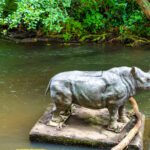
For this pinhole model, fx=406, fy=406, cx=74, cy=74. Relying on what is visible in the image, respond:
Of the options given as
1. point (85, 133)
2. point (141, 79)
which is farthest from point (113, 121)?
point (141, 79)

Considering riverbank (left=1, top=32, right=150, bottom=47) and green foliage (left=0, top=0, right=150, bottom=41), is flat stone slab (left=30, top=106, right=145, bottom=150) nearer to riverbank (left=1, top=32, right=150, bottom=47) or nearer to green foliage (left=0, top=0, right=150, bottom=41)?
riverbank (left=1, top=32, right=150, bottom=47)

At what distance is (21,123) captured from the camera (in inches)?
213

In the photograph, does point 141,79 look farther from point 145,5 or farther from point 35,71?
point 145,5

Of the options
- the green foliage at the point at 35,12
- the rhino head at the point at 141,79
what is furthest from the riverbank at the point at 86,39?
the rhino head at the point at 141,79

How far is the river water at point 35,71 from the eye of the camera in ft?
17.0

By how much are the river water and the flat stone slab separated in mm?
93

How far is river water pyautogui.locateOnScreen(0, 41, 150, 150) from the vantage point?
5.17 meters

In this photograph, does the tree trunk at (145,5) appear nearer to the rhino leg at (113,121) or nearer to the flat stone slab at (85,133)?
the flat stone slab at (85,133)

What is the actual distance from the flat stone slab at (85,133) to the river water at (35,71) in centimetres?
9

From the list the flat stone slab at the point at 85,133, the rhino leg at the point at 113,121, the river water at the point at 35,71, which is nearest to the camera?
the flat stone slab at the point at 85,133

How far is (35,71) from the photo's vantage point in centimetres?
777

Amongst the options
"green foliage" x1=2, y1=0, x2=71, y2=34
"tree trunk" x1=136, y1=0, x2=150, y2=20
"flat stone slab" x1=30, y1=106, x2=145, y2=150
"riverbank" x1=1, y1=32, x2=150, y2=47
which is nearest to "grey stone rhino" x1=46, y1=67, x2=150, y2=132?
"flat stone slab" x1=30, y1=106, x2=145, y2=150

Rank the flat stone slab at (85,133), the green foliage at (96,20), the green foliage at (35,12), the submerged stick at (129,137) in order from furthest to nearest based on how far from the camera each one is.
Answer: the green foliage at (96,20), the green foliage at (35,12), the flat stone slab at (85,133), the submerged stick at (129,137)

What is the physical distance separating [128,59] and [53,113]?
410cm
